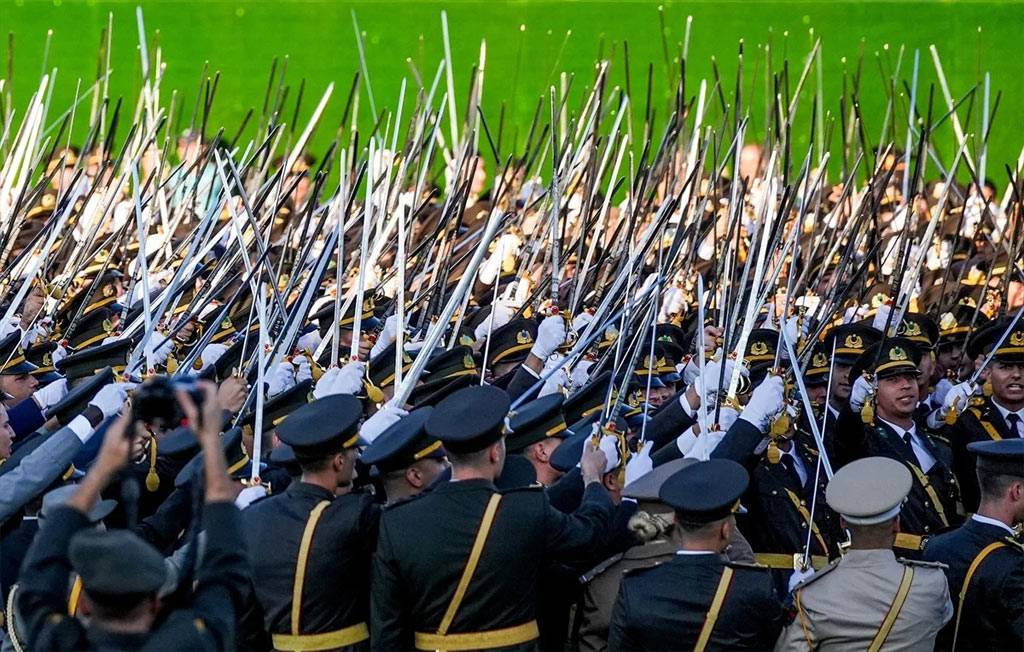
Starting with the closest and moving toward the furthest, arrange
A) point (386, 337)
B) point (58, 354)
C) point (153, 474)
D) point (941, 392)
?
point (153, 474), point (941, 392), point (386, 337), point (58, 354)

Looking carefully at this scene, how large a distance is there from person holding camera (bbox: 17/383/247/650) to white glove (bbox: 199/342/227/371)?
4279 mm

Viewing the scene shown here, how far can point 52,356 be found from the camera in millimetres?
7953

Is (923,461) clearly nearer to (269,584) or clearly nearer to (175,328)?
(269,584)

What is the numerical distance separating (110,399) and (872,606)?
3.08m

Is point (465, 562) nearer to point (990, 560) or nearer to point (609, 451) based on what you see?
point (609, 451)

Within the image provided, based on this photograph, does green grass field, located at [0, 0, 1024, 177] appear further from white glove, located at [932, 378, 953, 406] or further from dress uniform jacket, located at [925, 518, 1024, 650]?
dress uniform jacket, located at [925, 518, 1024, 650]

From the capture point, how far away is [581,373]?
774cm

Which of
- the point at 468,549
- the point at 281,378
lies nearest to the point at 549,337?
the point at 281,378

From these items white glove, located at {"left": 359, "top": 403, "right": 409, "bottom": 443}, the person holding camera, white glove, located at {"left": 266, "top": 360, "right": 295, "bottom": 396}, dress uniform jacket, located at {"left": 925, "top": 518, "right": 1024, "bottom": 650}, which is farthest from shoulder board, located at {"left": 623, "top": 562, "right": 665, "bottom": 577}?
white glove, located at {"left": 266, "top": 360, "right": 295, "bottom": 396}

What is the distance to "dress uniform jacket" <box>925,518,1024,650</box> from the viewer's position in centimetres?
480

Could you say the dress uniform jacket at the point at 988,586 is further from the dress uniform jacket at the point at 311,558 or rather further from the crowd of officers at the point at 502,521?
the dress uniform jacket at the point at 311,558

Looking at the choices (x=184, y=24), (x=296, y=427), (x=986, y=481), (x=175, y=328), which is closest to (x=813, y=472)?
(x=986, y=481)

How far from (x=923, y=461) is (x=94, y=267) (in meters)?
6.13

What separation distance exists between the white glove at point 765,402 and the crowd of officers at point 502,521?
10mm
